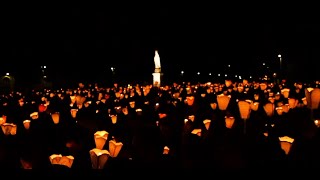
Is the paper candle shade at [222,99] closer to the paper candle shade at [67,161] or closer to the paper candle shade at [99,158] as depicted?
the paper candle shade at [67,161]

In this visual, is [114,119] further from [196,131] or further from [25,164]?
[25,164]

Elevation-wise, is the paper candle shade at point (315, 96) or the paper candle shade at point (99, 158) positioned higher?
the paper candle shade at point (315, 96)

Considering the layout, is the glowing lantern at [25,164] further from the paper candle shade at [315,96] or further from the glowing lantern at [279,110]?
the glowing lantern at [279,110]

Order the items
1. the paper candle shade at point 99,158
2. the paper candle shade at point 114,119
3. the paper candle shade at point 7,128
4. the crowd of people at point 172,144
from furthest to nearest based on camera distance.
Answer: the paper candle shade at point 114,119, the paper candle shade at point 7,128, the crowd of people at point 172,144, the paper candle shade at point 99,158

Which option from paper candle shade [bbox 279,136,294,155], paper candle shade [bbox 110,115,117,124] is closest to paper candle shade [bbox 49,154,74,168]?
paper candle shade [bbox 279,136,294,155]

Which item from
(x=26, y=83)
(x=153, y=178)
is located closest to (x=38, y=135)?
(x=153, y=178)

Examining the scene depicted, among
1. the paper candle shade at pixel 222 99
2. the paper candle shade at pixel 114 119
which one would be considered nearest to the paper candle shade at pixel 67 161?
the paper candle shade at pixel 222 99

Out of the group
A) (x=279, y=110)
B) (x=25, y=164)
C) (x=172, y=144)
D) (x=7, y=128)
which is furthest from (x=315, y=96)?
(x=7, y=128)

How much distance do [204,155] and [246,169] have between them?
74 cm

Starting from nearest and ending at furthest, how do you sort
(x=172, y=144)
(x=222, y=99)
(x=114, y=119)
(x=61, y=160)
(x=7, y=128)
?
(x=61, y=160), (x=172, y=144), (x=222, y=99), (x=7, y=128), (x=114, y=119)

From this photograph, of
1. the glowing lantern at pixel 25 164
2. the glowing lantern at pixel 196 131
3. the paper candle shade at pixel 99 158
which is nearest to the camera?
the paper candle shade at pixel 99 158

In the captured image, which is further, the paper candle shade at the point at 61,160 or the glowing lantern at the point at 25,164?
the glowing lantern at the point at 25,164

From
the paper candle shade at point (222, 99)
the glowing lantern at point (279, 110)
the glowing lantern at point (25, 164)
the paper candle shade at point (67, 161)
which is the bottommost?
the glowing lantern at point (25, 164)

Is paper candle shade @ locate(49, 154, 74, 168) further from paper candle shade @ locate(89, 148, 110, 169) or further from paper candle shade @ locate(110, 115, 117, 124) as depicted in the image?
paper candle shade @ locate(110, 115, 117, 124)
